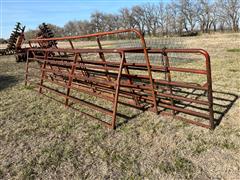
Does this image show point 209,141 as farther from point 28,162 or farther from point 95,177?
point 28,162

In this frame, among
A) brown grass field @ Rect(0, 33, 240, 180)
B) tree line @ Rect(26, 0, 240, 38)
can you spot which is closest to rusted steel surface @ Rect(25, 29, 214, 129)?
brown grass field @ Rect(0, 33, 240, 180)

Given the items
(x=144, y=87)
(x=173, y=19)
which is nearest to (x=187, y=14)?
(x=173, y=19)

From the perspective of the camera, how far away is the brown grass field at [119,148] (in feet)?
7.38

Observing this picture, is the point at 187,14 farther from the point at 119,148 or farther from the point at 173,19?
the point at 119,148

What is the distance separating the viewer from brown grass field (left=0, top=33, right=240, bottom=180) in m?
2.25

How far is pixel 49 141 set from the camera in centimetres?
300

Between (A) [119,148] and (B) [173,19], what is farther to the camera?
(B) [173,19]

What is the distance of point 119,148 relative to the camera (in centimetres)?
269

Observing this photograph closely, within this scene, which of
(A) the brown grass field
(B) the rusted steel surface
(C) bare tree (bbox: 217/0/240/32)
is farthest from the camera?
(C) bare tree (bbox: 217/0/240/32)

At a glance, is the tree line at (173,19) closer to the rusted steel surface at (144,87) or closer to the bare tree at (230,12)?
the bare tree at (230,12)

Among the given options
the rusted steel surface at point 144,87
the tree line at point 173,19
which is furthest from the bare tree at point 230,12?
the rusted steel surface at point 144,87

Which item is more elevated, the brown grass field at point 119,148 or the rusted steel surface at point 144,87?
the rusted steel surface at point 144,87

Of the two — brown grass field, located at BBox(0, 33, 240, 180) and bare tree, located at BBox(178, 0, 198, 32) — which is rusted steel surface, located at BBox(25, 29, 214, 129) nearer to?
brown grass field, located at BBox(0, 33, 240, 180)

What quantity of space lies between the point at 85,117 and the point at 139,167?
165 cm
